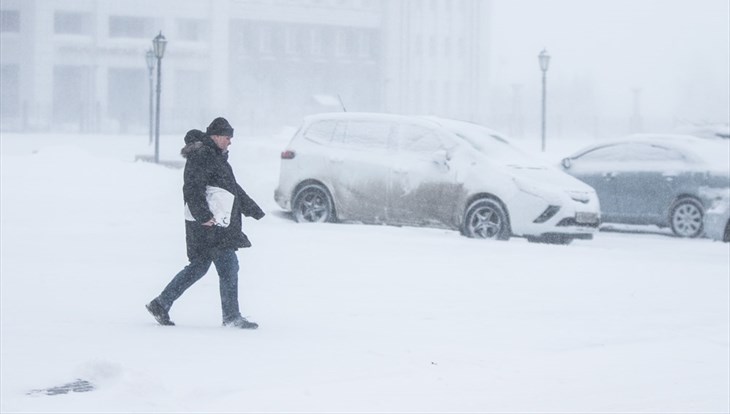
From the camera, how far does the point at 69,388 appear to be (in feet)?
24.0

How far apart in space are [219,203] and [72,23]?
233 feet

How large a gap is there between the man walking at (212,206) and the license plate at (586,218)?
303 inches

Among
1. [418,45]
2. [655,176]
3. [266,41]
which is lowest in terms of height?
[655,176]

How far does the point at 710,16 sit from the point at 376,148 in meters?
135

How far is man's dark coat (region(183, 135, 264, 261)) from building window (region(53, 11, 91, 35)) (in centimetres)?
7036

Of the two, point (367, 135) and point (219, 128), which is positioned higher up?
point (367, 135)

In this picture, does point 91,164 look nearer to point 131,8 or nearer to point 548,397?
point 548,397

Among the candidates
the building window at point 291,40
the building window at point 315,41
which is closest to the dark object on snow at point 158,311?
the building window at point 291,40

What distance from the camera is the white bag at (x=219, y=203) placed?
918cm

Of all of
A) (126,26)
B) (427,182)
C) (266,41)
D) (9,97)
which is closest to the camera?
(427,182)

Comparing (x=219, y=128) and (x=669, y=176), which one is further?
(x=669, y=176)

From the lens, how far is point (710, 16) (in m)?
146

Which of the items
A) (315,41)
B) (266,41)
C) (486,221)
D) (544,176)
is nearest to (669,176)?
(544,176)

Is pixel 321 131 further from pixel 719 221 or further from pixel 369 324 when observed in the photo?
pixel 369 324
